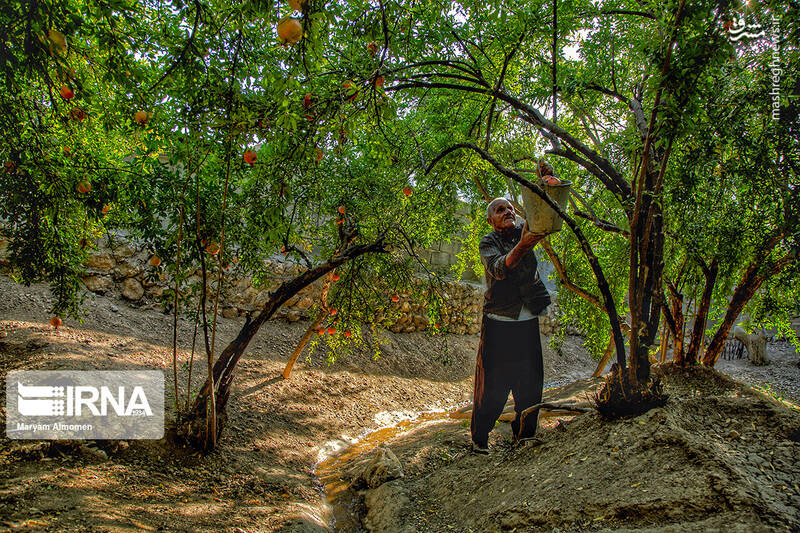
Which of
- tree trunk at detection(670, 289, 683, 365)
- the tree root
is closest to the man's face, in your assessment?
the tree root

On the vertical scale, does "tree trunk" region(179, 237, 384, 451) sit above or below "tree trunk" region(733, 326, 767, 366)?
above

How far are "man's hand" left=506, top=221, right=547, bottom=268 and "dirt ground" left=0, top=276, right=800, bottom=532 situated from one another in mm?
1279

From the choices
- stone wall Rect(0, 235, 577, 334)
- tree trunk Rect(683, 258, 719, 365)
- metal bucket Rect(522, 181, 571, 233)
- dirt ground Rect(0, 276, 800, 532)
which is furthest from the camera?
stone wall Rect(0, 235, 577, 334)

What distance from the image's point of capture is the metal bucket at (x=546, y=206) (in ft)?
7.36

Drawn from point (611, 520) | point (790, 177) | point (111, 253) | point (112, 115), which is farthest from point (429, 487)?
point (111, 253)

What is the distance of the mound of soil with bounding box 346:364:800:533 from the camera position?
174 cm

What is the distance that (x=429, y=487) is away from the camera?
3453 millimetres

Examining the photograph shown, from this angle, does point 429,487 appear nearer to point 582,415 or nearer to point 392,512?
point 392,512

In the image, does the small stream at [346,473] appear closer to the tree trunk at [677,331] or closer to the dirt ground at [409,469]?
the dirt ground at [409,469]

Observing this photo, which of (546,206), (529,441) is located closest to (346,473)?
(529,441)

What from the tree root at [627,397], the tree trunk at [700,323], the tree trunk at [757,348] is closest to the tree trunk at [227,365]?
the tree root at [627,397]

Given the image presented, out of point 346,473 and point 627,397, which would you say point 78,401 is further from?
point 627,397

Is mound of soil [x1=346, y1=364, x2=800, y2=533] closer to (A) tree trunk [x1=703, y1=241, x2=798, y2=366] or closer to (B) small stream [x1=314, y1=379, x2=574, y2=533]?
(B) small stream [x1=314, y1=379, x2=574, y2=533]

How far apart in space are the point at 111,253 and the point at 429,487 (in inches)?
244
